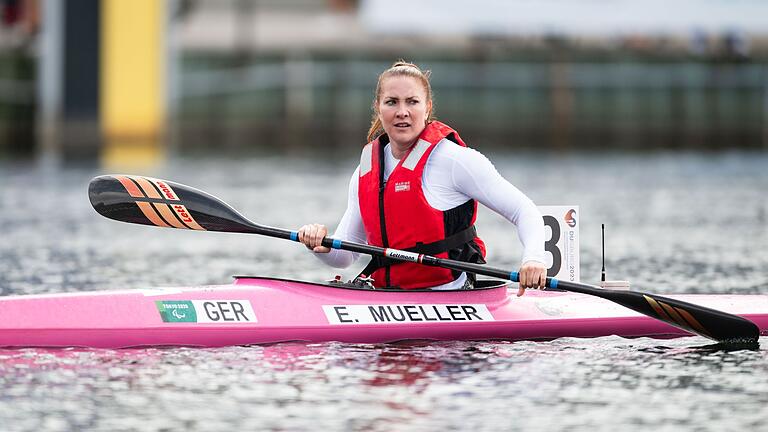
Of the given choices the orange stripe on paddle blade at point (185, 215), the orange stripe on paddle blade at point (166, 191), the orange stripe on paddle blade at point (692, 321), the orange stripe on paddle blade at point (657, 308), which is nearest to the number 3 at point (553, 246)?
the orange stripe on paddle blade at point (657, 308)

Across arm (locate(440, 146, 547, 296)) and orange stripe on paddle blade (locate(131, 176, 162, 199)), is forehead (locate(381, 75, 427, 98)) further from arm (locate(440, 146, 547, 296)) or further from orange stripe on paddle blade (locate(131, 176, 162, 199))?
orange stripe on paddle blade (locate(131, 176, 162, 199))

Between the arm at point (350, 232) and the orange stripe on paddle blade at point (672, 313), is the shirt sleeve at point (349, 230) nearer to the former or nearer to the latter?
the arm at point (350, 232)

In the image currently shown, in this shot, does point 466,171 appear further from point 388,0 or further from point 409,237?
point 388,0

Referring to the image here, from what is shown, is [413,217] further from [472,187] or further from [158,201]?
[158,201]

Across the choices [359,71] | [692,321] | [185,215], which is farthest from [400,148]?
[359,71]

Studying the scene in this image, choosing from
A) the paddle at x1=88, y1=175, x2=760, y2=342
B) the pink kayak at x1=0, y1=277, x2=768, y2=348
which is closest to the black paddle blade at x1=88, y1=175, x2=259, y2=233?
the paddle at x1=88, y1=175, x2=760, y2=342

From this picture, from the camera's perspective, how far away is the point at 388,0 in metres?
29.2

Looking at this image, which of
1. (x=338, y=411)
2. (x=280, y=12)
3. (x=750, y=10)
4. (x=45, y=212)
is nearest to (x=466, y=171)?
(x=338, y=411)

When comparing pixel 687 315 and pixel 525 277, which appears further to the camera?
pixel 687 315

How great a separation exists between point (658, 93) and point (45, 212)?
62.9 feet

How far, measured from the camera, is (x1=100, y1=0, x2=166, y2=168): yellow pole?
1149 inches

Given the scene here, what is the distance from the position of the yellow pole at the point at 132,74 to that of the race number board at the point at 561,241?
21.3 meters

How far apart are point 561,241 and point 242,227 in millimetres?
1587

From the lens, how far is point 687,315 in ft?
23.9
